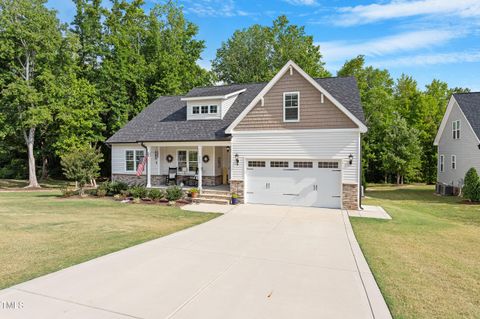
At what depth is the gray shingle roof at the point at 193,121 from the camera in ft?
55.3

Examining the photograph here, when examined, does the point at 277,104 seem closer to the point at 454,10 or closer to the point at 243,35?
the point at 454,10

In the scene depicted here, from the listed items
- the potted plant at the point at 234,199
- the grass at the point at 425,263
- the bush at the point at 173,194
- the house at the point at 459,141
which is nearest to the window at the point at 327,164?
the grass at the point at 425,263

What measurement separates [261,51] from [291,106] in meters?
24.4

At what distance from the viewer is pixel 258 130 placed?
15.5 meters

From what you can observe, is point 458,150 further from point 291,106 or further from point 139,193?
point 139,193

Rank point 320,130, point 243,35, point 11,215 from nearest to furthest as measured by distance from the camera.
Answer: point 11,215 < point 320,130 < point 243,35

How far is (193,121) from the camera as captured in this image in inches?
764

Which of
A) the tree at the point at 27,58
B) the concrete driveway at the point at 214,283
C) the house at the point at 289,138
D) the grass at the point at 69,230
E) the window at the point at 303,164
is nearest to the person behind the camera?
the concrete driveway at the point at 214,283

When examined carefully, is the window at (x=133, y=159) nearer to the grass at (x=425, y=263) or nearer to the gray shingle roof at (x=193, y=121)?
the gray shingle roof at (x=193, y=121)

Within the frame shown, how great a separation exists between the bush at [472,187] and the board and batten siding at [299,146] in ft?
30.0

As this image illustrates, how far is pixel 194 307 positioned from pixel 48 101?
25656 mm

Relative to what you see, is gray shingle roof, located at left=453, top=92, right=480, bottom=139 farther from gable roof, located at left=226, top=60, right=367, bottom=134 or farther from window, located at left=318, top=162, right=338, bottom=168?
window, located at left=318, top=162, right=338, bottom=168

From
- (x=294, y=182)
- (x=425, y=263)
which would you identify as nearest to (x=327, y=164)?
(x=294, y=182)

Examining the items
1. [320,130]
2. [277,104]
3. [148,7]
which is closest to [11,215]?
[277,104]
